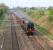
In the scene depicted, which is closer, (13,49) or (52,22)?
(13,49)

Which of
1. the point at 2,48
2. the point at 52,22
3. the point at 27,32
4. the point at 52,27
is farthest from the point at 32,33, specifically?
the point at 2,48

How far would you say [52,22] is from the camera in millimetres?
41656

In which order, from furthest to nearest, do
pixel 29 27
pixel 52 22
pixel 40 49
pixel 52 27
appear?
pixel 52 22 → pixel 52 27 → pixel 29 27 → pixel 40 49

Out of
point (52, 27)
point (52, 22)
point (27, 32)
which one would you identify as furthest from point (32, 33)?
point (52, 22)

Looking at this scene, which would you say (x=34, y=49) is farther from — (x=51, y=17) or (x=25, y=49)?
(x=51, y=17)

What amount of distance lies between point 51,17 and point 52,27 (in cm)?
568

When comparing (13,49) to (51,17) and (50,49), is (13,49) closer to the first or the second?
(50,49)

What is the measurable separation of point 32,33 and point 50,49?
13355mm

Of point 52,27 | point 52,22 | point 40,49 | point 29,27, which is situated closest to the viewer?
point 40,49

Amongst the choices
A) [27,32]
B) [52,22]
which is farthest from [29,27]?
[52,22]

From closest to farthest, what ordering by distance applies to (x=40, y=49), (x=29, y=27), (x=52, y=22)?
(x=40, y=49) < (x=29, y=27) < (x=52, y=22)

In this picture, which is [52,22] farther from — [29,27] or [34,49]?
[34,49]

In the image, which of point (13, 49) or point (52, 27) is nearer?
point (13, 49)

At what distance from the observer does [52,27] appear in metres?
38.2
